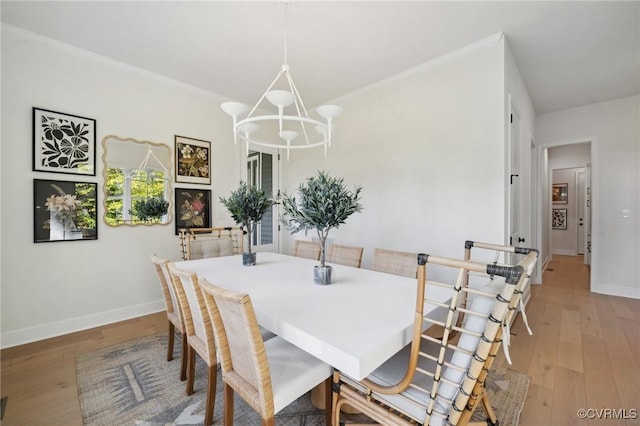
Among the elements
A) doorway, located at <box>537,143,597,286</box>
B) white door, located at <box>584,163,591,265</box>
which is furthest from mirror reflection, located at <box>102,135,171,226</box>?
white door, located at <box>584,163,591,265</box>

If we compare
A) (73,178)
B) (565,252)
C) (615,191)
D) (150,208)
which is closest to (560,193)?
(565,252)

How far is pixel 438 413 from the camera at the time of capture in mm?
940

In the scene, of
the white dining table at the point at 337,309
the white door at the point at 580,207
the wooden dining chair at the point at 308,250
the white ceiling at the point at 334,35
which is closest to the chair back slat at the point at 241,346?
the white dining table at the point at 337,309

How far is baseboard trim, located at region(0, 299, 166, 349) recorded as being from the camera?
240 centimetres

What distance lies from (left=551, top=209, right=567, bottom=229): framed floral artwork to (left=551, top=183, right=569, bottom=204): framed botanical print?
24 centimetres

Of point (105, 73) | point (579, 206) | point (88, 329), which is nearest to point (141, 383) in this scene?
point (88, 329)

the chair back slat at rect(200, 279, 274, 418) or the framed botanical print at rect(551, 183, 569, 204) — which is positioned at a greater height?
the framed botanical print at rect(551, 183, 569, 204)

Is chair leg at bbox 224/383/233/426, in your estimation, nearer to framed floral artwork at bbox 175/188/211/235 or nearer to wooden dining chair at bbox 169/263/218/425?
wooden dining chair at bbox 169/263/218/425

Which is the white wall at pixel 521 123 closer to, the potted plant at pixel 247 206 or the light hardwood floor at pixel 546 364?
the light hardwood floor at pixel 546 364

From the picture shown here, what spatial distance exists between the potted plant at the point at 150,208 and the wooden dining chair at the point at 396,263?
2.64 metres

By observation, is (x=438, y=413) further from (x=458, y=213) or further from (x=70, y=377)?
(x=70, y=377)

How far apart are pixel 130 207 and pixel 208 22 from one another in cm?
211

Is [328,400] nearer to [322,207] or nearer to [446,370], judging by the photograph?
[446,370]

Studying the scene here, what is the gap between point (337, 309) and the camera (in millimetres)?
1282
